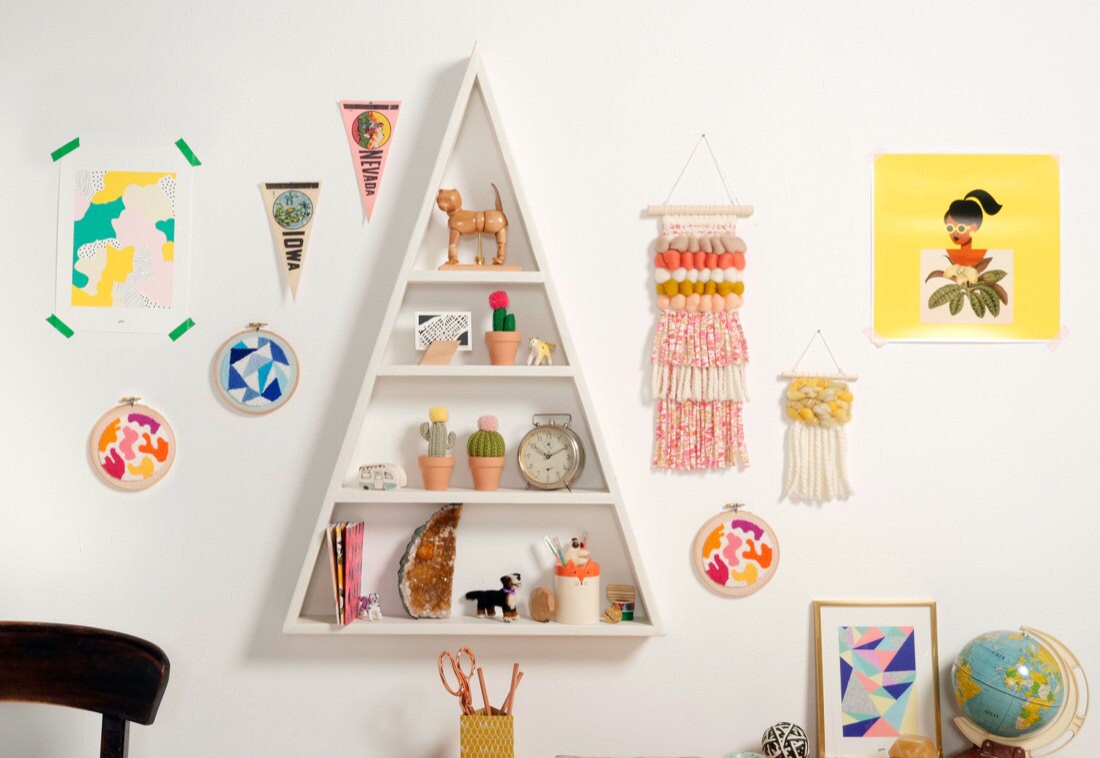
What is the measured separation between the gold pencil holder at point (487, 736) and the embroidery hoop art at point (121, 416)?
82 cm

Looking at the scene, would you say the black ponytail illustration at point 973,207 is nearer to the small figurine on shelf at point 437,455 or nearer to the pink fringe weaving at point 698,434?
the pink fringe weaving at point 698,434

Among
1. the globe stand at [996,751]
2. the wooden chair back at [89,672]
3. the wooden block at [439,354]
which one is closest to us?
the wooden chair back at [89,672]

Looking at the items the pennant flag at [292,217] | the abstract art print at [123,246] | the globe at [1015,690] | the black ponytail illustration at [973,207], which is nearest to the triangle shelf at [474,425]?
the pennant flag at [292,217]

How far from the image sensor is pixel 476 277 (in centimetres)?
182

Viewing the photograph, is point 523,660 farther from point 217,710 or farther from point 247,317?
point 247,317

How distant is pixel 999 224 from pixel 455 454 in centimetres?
126

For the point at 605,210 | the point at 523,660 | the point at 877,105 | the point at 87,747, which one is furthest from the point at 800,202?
the point at 87,747

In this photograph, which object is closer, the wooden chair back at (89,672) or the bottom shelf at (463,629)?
the wooden chair back at (89,672)

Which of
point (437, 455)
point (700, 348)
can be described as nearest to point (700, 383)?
point (700, 348)

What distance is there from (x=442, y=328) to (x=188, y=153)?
67 centimetres

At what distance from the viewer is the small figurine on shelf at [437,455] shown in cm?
181

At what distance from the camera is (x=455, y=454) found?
1.92 metres

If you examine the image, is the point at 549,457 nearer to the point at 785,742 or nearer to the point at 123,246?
the point at 785,742

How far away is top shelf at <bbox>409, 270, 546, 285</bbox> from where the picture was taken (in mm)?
1819
